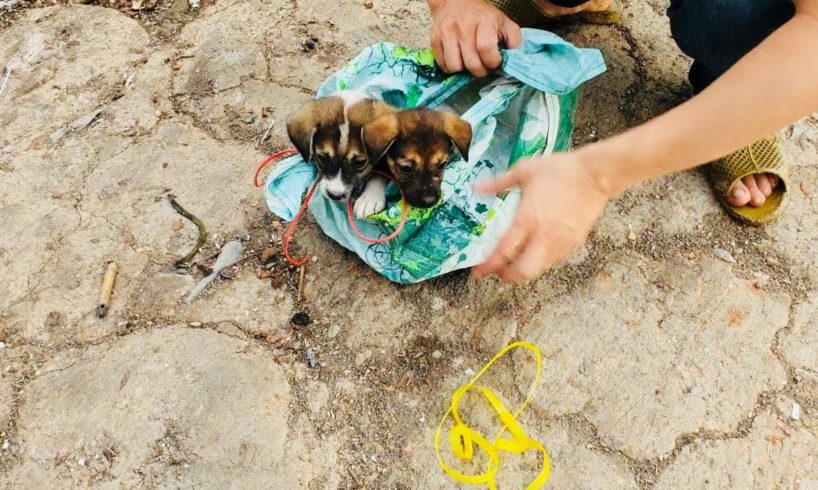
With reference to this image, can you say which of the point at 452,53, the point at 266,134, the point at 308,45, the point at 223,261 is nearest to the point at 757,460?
the point at 452,53

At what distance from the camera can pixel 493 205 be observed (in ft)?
6.77

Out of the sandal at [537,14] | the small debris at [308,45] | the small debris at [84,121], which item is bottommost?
the small debris at [84,121]

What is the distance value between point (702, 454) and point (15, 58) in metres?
3.39

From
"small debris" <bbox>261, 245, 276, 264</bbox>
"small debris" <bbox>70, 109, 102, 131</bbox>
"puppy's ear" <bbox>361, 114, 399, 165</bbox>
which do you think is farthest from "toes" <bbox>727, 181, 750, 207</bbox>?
"small debris" <bbox>70, 109, 102, 131</bbox>

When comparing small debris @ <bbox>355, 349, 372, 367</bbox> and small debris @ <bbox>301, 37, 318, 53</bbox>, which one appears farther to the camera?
small debris @ <bbox>301, 37, 318, 53</bbox>

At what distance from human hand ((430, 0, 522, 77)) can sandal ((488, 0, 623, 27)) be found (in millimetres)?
579

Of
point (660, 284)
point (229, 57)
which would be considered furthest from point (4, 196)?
point (660, 284)

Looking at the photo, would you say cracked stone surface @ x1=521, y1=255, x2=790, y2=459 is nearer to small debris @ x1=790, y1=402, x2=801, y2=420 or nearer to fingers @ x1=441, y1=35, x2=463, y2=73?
small debris @ x1=790, y1=402, x2=801, y2=420

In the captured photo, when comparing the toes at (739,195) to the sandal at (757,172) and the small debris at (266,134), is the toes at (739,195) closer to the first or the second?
the sandal at (757,172)

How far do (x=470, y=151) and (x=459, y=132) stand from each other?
0.08 m

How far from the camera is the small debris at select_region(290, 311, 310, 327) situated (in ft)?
7.28

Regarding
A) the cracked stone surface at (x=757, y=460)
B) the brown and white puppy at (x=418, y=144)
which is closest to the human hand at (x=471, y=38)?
the brown and white puppy at (x=418, y=144)

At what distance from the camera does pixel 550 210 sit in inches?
51.9

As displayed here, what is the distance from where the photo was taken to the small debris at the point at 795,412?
78.4 inches
